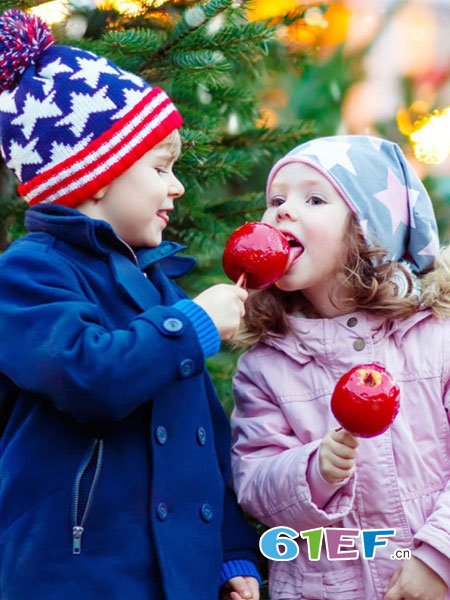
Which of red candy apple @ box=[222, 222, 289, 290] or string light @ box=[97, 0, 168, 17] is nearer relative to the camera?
red candy apple @ box=[222, 222, 289, 290]

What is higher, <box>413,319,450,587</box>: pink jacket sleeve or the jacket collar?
the jacket collar

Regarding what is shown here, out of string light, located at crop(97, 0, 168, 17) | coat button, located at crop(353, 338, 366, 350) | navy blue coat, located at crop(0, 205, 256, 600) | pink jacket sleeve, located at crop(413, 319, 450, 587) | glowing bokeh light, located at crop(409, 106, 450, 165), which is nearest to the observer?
navy blue coat, located at crop(0, 205, 256, 600)

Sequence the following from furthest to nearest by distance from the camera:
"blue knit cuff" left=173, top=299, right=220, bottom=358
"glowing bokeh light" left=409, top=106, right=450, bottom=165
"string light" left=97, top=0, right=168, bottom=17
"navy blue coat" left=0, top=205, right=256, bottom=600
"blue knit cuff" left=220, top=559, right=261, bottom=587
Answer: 1. "glowing bokeh light" left=409, top=106, right=450, bottom=165
2. "string light" left=97, top=0, right=168, bottom=17
3. "blue knit cuff" left=220, top=559, right=261, bottom=587
4. "blue knit cuff" left=173, top=299, right=220, bottom=358
5. "navy blue coat" left=0, top=205, right=256, bottom=600

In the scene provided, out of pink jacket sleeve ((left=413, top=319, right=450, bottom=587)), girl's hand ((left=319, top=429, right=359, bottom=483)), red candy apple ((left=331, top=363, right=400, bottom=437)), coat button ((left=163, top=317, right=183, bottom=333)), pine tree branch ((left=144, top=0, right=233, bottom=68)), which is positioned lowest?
pink jacket sleeve ((left=413, top=319, right=450, bottom=587))

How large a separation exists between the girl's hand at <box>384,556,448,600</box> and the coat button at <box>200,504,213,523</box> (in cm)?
45

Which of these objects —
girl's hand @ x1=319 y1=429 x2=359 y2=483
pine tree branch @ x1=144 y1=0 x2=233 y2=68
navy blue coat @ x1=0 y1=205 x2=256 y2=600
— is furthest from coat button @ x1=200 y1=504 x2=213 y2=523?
pine tree branch @ x1=144 y1=0 x2=233 y2=68

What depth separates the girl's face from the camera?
191 centimetres

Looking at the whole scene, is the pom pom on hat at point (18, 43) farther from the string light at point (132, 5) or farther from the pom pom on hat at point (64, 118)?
the string light at point (132, 5)

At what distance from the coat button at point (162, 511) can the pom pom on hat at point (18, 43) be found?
1.03 m

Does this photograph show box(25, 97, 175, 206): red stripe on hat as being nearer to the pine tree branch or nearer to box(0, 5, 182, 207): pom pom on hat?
box(0, 5, 182, 207): pom pom on hat

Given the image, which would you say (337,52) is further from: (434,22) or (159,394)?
(434,22)

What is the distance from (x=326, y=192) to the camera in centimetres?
193

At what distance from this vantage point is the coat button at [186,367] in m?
1.47

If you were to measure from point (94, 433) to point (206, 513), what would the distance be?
333 mm
